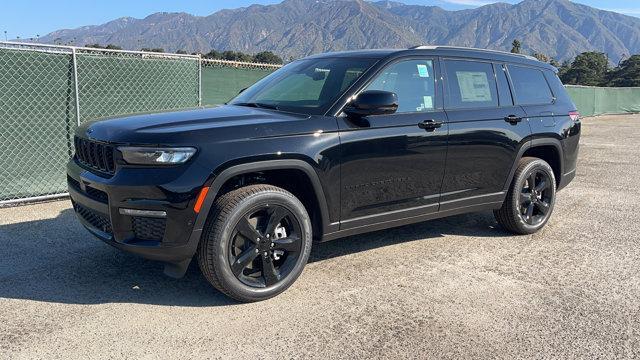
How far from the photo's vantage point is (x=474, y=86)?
5.07 meters

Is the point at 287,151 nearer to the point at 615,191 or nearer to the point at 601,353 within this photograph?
the point at 601,353

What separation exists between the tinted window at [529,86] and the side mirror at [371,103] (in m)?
1.93

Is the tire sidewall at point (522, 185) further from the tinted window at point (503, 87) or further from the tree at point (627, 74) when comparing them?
the tree at point (627, 74)

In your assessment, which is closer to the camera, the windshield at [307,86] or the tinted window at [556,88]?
the windshield at [307,86]

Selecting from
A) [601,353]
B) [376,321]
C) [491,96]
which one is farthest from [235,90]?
[601,353]

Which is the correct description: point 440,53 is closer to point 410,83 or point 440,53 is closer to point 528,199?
point 410,83

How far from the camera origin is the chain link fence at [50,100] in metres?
6.29

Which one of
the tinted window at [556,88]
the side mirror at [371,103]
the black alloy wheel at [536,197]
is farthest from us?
the tinted window at [556,88]

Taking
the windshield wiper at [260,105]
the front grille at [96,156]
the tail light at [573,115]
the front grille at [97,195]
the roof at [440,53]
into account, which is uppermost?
the roof at [440,53]

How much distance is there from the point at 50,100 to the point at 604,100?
29117 millimetres

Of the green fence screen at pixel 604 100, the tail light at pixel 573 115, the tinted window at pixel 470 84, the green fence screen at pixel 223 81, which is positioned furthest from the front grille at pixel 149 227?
the green fence screen at pixel 604 100

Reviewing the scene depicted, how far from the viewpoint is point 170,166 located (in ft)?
11.3

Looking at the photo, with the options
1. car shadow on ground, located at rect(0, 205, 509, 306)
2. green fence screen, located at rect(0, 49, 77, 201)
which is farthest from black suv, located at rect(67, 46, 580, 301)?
green fence screen, located at rect(0, 49, 77, 201)

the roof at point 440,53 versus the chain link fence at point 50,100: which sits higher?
the roof at point 440,53
